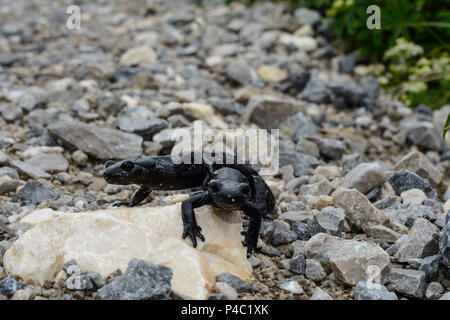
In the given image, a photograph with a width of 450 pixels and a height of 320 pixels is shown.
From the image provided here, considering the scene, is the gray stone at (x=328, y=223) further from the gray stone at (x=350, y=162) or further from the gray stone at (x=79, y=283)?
the gray stone at (x=79, y=283)

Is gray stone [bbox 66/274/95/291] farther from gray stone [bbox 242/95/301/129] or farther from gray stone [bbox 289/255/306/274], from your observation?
gray stone [bbox 242/95/301/129]

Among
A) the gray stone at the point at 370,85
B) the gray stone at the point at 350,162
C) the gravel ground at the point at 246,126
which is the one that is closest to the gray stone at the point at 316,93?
the gravel ground at the point at 246,126

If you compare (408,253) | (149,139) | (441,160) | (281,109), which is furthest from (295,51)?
(408,253)

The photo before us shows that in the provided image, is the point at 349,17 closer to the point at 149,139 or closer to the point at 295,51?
the point at 295,51

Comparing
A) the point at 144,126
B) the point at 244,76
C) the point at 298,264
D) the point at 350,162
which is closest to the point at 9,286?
the point at 298,264

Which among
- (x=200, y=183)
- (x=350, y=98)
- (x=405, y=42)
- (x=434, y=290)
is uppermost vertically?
(x=405, y=42)

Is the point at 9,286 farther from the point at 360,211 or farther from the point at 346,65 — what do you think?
the point at 346,65

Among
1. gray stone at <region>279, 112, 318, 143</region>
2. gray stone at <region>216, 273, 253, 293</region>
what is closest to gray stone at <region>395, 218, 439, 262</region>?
gray stone at <region>216, 273, 253, 293</region>

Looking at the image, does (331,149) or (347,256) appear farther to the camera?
(331,149)
